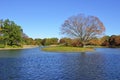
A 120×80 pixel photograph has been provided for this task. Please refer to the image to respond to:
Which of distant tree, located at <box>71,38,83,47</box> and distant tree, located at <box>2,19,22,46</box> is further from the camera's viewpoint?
distant tree, located at <box>2,19,22,46</box>

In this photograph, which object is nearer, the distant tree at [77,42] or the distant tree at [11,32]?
the distant tree at [77,42]

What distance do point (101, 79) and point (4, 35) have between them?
8434cm

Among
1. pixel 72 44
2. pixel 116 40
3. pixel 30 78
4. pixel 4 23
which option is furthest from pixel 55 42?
pixel 30 78

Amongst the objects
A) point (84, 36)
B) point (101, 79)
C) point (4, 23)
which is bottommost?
point (101, 79)

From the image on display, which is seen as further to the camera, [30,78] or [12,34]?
[12,34]

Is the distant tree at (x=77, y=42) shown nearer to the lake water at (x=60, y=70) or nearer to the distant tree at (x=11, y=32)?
the distant tree at (x=11, y=32)

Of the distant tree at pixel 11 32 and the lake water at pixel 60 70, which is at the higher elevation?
the distant tree at pixel 11 32

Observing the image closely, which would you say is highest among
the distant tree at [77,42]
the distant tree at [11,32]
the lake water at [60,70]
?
the distant tree at [11,32]

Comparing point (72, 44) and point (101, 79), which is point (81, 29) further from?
point (101, 79)

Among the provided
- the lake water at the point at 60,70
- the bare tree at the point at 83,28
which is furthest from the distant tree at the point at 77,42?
the lake water at the point at 60,70

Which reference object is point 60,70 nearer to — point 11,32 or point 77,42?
point 77,42

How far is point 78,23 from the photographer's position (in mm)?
80000

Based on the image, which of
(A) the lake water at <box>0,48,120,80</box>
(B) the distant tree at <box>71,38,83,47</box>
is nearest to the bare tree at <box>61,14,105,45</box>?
(B) the distant tree at <box>71,38,83,47</box>

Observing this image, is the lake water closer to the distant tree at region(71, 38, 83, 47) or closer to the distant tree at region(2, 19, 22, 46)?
the distant tree at region(71, 38, 83, 47)
